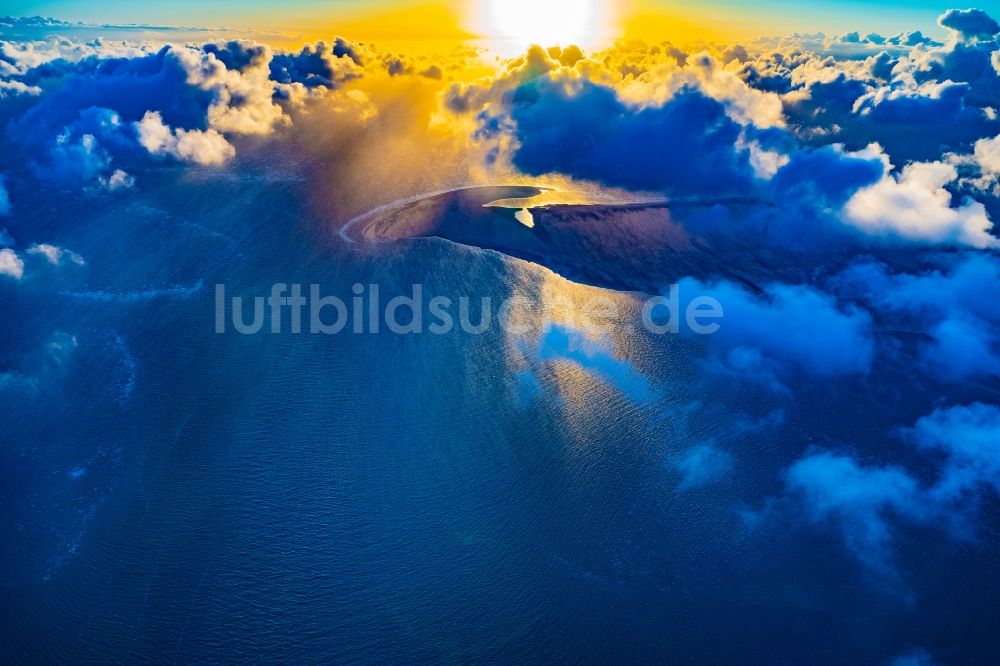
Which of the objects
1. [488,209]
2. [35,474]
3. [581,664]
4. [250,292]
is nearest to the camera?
[581,664]

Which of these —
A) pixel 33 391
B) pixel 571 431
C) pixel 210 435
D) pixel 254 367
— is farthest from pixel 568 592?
pixel 33 391

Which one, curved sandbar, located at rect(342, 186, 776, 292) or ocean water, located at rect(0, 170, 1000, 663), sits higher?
curved sandbar, located at rect(342, 186, 776, 292)

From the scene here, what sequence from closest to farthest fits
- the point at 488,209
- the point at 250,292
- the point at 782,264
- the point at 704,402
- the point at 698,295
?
the point at 704,402, the point at 250,292, the point at 698,295, the point at 782,264, the point at 488,209

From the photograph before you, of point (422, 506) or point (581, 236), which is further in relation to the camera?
point (581, 236)

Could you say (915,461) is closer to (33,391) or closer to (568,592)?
(568,592)

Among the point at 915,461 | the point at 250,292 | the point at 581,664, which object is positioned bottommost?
the point at 581,664

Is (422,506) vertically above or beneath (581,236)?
beneath

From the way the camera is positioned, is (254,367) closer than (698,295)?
Yes

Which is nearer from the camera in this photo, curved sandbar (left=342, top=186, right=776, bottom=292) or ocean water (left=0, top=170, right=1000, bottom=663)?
ocean water (left=0, top=170, right=1000, bottom=663)
